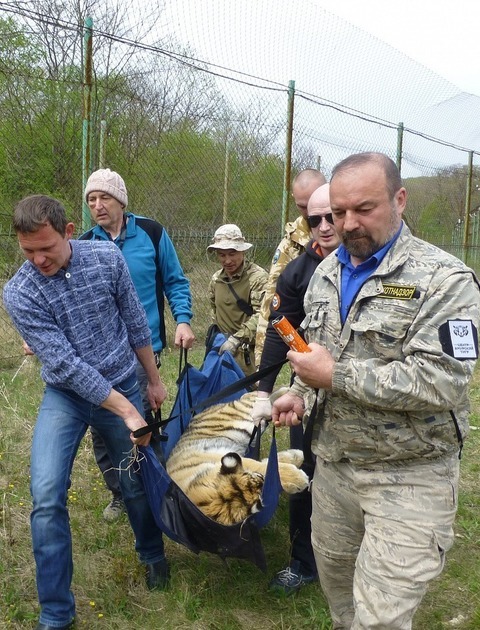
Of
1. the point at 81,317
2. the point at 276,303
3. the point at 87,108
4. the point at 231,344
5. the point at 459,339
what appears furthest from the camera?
the point at 87,108

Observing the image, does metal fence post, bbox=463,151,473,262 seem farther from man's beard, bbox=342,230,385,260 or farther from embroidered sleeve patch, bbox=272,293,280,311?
man's beard, bbox=342,230,385,260

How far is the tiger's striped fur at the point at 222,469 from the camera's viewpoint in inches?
112

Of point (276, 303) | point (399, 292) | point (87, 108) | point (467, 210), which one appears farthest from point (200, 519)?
point (467, 210)

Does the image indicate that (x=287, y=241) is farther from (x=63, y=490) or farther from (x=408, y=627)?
(x=408, y=627)

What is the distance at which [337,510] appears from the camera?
6.97ft

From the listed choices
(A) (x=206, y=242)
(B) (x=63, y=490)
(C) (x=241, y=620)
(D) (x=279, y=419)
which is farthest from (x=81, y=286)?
(A) (x=206, y=242)

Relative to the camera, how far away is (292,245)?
3.38 meters

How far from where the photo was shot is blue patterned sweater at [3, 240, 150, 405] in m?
2.40

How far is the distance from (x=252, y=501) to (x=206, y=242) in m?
4.47

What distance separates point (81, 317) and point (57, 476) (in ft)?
2.03

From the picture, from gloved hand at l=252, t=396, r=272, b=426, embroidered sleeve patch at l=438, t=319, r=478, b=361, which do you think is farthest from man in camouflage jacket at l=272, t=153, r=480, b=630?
gloved hand at l=252, t=396, r=272, b=426

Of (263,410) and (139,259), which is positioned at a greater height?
(139,259)

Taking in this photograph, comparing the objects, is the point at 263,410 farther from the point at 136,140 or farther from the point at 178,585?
the point at 136,140

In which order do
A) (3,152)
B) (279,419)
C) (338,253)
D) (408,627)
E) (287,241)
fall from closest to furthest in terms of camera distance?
(408,627) < (338,253) < (279,419) < (287,241) < (3,152)
